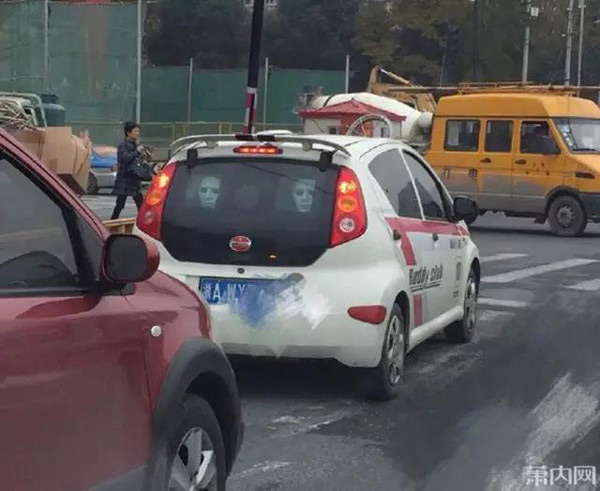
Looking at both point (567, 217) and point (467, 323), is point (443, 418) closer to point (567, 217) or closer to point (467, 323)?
point (467, 323)

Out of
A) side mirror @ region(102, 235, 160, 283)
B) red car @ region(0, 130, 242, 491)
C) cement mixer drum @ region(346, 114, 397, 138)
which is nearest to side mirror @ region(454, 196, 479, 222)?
red car @ region(0, 130, 242, 491)

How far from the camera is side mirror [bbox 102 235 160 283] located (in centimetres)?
367

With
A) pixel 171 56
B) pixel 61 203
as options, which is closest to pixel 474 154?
pixel 61 203

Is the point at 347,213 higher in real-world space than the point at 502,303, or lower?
higher

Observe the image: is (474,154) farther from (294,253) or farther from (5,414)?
(5,414)

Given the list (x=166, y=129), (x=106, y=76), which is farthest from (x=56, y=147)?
(x=166, y=129)

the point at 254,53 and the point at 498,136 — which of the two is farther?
the point at 498,136

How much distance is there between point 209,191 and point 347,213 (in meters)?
0.91

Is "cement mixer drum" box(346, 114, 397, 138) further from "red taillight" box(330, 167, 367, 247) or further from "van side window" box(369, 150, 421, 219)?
"red taillight" box(330, 167, 367, 247)

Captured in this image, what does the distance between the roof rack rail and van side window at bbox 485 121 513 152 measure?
14096 mm

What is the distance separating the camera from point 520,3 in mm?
63812

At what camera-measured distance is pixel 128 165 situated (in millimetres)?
17172

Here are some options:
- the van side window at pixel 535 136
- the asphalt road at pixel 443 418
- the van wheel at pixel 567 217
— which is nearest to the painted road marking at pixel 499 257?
the van wheel at pixel 567 217

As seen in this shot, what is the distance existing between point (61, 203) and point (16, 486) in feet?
3.23
